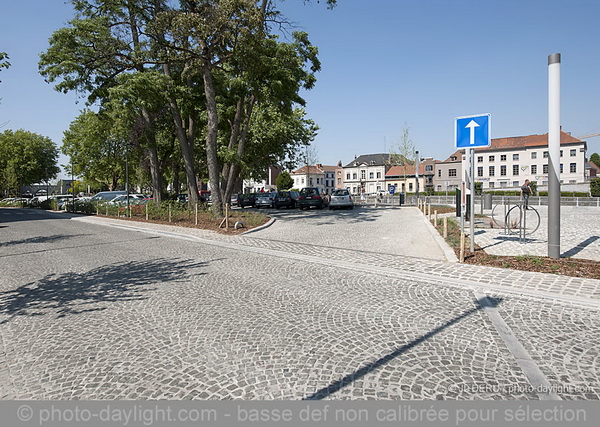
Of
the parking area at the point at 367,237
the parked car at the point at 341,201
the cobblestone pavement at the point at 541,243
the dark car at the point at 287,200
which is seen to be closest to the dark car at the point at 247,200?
the dark car at the point at 287,200

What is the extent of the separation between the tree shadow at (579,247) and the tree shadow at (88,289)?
8.05 meters

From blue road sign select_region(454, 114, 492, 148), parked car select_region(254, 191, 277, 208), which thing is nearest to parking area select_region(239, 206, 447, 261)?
blue road sign select_region(454, 114, 492, 148)

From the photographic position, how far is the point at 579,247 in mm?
9336

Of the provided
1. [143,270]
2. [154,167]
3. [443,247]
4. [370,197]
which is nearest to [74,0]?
[154,167]

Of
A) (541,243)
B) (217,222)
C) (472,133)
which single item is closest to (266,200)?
(217,222)

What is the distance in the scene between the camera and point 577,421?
259cm

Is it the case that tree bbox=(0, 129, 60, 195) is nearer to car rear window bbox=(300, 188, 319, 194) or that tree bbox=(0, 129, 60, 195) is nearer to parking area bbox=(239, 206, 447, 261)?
car rear window bbox=(300, 188, 319, 194)

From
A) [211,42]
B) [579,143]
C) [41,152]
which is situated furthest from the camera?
[579,143]

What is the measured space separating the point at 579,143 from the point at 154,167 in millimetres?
71523

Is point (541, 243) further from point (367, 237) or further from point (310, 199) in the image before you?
point (310, 199)

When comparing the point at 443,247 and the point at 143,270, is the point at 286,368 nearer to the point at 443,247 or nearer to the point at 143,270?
the point at 143,270

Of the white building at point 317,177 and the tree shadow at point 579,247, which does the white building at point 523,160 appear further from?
the tree shadow at point 579,247

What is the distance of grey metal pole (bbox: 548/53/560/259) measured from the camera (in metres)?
7.52

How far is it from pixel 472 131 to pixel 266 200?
1050 inches
